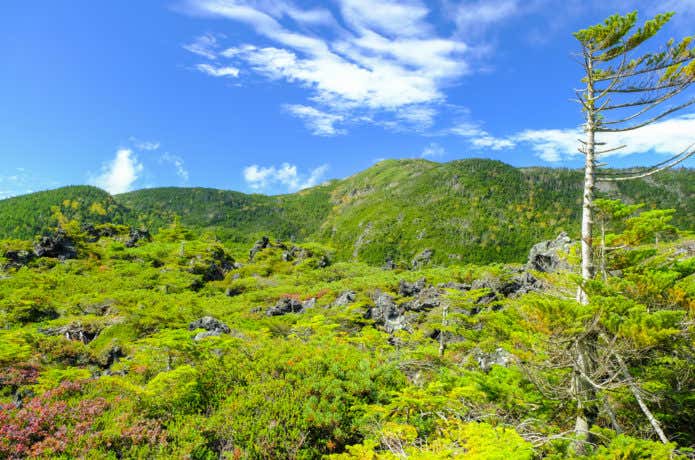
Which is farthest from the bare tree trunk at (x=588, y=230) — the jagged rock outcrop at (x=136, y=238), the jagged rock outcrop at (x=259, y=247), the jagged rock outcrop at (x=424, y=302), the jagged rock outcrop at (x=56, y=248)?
the jagged rock outcrop at (x=136, y=238)

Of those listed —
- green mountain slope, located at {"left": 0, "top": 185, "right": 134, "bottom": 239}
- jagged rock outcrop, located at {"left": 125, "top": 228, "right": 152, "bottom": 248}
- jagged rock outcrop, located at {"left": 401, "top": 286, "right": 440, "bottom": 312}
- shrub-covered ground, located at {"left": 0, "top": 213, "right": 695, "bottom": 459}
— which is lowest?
jagged rock outcrop, located at {"left": 401, "top": 286, "right": 440, "bottom": 312}

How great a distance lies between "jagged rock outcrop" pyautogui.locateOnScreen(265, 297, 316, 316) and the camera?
3147 cm

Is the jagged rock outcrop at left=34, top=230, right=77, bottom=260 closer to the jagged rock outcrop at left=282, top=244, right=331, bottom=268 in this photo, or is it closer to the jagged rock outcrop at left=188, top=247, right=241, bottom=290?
the jagged rock outcrop at left=188, top=247, right=241, bottom=290

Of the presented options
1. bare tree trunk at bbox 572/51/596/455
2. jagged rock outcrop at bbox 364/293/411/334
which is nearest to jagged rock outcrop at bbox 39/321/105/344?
jagged rock outcrop at bbox 364/293/411/334

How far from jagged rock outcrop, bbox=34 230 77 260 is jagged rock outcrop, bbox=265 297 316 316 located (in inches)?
1521

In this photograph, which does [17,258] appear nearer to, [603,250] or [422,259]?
[603,250]

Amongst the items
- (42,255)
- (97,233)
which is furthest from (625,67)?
(97,233)

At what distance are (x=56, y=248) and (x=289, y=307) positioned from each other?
138ft

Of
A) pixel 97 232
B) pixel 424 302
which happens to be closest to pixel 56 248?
pixel 97 232

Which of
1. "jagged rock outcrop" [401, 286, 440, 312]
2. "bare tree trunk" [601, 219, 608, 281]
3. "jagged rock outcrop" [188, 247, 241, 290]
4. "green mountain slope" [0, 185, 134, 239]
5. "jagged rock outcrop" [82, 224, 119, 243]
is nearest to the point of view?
"bare tree trunk" [601, 219, 608, 281]

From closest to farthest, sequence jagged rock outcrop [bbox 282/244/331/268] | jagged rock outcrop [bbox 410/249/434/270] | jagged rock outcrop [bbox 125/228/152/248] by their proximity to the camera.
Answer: jagged rock outcrop [bbox 282/244/331/268] → jagged rock outcrop [bbox 125/228/152/248] → jagged rock outcrop [bbox 410/249/434/270]

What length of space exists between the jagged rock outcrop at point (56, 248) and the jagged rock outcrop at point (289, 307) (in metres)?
38.6

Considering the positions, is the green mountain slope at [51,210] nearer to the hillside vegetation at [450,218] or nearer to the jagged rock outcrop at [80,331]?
the hillside vegetation at [450,218]

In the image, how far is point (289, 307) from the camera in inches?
1296
